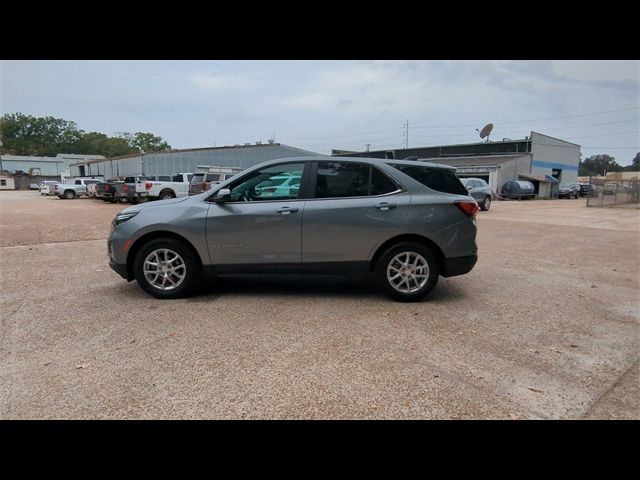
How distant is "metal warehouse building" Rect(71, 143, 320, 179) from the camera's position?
39.4m

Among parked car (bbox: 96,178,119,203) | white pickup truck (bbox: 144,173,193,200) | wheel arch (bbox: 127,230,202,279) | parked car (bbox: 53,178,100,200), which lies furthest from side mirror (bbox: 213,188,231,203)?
parked car (bbox: 53,178,100,200)

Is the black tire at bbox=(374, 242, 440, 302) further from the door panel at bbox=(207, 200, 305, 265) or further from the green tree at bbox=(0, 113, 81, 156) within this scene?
the green tree at bbox=(0, 113, 81, 156)

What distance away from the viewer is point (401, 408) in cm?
262

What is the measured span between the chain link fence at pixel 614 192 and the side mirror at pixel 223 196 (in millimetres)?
29907

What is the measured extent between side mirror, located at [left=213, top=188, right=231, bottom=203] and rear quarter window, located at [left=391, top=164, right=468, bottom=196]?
208cm

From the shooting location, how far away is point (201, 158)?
40594 mm

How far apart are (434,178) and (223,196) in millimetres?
2651

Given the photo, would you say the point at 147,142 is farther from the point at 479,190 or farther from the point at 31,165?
the point at 479,190

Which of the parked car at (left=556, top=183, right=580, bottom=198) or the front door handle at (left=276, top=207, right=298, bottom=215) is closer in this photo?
the front door handle at (left=276, top=207, right=298, bottom=215)

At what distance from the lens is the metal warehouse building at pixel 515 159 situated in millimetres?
37125

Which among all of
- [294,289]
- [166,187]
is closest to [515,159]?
[166,187]
